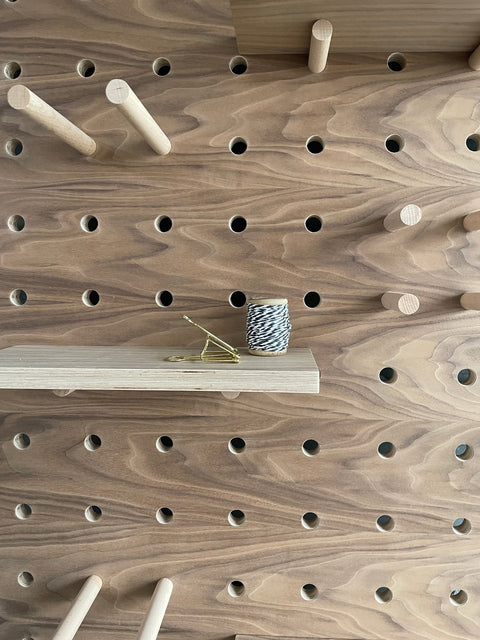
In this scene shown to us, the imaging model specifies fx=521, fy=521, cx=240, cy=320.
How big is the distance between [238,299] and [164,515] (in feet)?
0.95

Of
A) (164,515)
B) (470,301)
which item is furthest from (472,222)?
(164,515)

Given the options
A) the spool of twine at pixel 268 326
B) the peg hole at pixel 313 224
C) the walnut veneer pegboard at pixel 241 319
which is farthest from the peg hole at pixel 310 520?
the peg hole at pixel 313 224

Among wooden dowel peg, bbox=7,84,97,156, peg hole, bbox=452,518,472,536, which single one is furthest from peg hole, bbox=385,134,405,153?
peg hole, bbox=452,518,472,536

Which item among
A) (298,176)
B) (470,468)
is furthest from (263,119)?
(470,468)

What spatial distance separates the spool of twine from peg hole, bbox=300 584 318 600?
1.03 ft

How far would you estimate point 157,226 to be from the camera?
0.64 meters

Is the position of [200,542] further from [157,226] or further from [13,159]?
[13,159]

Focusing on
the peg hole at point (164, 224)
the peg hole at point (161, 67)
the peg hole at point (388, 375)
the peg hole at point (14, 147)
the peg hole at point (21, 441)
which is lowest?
the peg hole at point (21, 441)

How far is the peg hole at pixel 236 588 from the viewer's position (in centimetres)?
65

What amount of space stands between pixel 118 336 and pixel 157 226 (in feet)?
0.47

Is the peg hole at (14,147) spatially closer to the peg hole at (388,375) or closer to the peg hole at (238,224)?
the peg hole at (238,224)

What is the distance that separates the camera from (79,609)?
0.58 m

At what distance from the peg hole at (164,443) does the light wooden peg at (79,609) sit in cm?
18

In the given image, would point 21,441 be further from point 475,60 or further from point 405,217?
point 475,60
